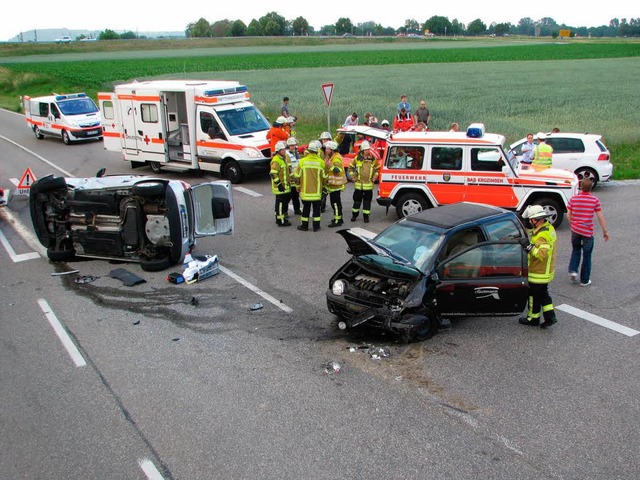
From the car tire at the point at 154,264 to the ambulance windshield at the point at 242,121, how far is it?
297 inches

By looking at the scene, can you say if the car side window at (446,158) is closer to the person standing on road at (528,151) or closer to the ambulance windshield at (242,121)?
the person standing on road at (528,151)

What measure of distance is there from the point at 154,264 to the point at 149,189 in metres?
1.30

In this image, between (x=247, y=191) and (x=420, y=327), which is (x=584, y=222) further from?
(x=247, y=191)

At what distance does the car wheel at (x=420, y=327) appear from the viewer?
7.35 meters

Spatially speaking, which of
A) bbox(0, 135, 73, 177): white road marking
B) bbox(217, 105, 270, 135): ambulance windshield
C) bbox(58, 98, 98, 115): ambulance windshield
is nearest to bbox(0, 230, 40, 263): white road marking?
bbox(217, 105, 270, 135): ambulance windshield

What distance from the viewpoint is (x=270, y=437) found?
5.68 metres

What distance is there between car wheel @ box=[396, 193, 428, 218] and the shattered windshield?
4.70 metres

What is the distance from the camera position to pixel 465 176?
41.2 ft

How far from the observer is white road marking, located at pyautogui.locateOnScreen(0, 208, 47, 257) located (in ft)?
39.7

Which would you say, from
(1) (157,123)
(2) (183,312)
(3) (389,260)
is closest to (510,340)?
(3) (389,260)

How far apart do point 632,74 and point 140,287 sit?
5319 cm

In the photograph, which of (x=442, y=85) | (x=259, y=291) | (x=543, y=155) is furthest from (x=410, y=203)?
(x=442, y=85)

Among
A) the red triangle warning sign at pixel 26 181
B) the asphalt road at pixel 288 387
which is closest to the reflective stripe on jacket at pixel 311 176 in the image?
the asphalt road at pixel 288 387

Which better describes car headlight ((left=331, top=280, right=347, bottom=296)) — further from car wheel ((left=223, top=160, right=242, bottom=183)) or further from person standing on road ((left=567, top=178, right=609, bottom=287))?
car wheel ((left=223, top=160, right=242, bottom=183))
